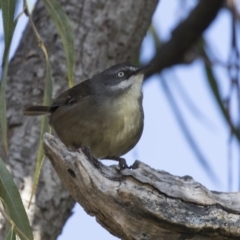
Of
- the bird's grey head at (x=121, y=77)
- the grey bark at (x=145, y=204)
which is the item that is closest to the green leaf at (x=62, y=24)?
the grey bark at (x=145, y=204)

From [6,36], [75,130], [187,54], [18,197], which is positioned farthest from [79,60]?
[18,197]

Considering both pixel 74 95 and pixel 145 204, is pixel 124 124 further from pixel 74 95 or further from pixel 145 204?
pixel 145 204

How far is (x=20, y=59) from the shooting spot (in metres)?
5.19

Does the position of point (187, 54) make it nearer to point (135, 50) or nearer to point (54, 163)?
point (135, 50)

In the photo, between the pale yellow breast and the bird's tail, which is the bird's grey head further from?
the bird's tail

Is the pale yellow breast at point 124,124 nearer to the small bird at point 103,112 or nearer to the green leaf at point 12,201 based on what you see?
the small bird at point 103,112

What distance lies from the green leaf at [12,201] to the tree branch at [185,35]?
2647 mm

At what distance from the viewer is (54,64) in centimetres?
514

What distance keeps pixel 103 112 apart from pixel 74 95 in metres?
0.26

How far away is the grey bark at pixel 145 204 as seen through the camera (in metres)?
3.25

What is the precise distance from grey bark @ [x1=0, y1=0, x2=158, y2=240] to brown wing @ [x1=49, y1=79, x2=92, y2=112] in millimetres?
133

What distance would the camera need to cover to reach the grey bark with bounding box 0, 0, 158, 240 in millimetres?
4621

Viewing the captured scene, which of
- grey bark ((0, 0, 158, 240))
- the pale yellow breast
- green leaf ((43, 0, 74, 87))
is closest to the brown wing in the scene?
grey bark ((0, 0, 158, 240))

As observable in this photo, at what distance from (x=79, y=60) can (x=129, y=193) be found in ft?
7.00
